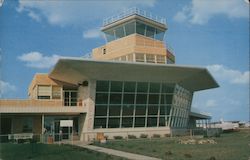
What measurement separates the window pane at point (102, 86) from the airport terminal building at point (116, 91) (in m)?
0.09

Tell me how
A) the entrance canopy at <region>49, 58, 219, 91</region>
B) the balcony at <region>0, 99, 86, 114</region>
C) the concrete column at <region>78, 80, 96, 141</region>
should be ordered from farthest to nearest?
the concrete column at <region>78, 80, 96, 141</region>
the balcony at <region>0, 99, 86, 114</region>
the entrance canopy at <region>49, 58, 219, 91</region>

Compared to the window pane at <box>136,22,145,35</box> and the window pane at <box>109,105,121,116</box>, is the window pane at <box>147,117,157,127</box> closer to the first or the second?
the window pane at <box>109,105,121,116</box>

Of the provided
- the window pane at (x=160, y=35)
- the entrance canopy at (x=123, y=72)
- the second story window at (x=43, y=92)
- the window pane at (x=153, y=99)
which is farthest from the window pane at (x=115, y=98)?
the window pane at (x=160, y=35)

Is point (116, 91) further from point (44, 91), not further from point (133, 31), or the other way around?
point (44, 91)

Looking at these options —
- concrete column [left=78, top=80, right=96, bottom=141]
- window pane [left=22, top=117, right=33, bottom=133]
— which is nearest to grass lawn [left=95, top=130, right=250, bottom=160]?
concrete column [left=78, top=80, right=96, bottom=141]

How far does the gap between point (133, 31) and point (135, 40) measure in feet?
3.57

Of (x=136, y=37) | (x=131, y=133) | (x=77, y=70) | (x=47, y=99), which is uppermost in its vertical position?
(x=136, y=37)

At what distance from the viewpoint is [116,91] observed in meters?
31.3

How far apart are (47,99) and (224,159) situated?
78.3 ft

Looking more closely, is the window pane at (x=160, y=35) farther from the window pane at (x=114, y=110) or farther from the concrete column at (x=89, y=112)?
the concrete column at (x=89, y=112)

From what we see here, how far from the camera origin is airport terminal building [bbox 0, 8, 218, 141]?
97.8 feet

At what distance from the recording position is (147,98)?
107 feet

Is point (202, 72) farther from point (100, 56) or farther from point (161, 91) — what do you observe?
point (100, 56)

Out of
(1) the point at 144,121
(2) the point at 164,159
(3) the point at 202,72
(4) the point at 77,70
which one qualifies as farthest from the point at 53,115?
(2) the point at 164,159
